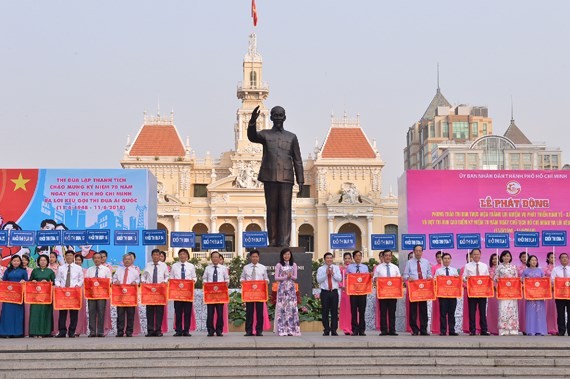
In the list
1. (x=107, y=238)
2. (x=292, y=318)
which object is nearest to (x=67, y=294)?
(x=292, y=318)

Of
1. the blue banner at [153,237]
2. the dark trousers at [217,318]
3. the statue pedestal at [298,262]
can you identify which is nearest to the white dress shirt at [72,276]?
the dark trousers at [217,318]

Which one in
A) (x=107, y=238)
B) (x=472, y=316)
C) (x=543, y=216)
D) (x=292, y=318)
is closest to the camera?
(x=292, y=318)

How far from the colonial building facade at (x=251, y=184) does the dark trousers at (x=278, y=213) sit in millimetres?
42524

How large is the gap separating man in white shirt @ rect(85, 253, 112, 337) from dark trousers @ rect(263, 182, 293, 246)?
252cm

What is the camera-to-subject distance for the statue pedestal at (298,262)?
41.9 feet

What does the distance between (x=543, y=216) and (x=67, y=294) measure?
57.9ft

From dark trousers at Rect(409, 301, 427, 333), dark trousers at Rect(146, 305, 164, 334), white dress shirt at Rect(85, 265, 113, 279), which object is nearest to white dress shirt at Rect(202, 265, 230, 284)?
dark trousers at Rect(146, 305, 164, 334)

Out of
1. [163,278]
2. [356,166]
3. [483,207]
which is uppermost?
[356,166]

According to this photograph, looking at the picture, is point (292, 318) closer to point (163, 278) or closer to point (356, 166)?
point (163, 278)

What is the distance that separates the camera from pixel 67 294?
12414 millimetres

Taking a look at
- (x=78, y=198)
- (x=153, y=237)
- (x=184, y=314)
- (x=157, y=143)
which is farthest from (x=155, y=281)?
(x=157, y=143)

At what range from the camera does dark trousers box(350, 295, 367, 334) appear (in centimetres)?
1227

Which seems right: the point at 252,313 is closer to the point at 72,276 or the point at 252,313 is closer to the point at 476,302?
the point at 72,276

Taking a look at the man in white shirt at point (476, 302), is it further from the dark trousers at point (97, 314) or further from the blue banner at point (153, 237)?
the blue banner at point (153, 237)
